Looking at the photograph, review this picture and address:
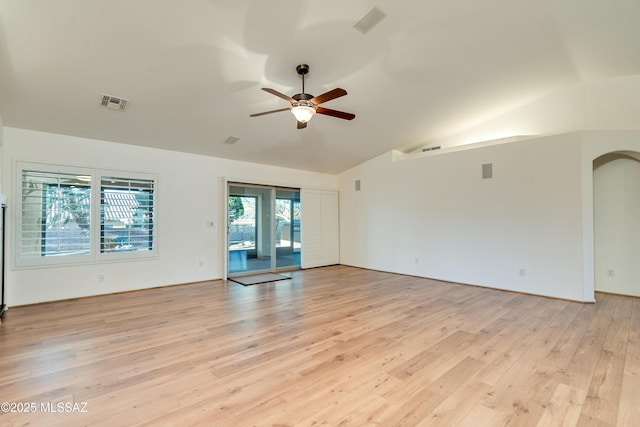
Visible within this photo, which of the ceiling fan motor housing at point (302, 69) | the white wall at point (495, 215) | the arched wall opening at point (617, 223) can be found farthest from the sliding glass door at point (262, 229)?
the arched wall opening at point (617, 223)

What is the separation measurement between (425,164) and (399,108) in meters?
1.67

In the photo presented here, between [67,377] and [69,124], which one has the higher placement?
[69,124]

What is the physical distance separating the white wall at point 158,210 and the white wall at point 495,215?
282 cm

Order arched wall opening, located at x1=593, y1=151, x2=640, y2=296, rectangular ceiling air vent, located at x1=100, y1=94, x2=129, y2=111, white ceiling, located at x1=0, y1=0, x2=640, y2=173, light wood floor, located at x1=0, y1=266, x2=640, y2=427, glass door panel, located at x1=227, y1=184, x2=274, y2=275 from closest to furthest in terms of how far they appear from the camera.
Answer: light wood floor, located at x1=0, y1=266, x2=640, y2=427
white ceiling, located at x1=0, y1=0, x2=640, y2=173
rectangular ceiling air vent, located at x1=100, y1=94, x2=129, y2=111
arched wall opening, located at x1=593, y1=151, x2=640, y2=296
glass door panel, located at x1=227, y1=184, x2=274, y2=275

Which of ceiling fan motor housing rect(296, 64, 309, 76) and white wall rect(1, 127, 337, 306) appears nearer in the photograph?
ceiling fan motor housing rect(296, 64, 309, 76)

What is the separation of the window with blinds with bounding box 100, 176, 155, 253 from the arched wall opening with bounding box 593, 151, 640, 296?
7.52 m

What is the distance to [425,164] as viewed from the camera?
617cm

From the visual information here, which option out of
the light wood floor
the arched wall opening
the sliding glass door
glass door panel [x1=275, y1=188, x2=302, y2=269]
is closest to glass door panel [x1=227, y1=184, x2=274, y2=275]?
the sliding glass door

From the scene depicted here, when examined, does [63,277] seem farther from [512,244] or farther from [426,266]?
[512,244]

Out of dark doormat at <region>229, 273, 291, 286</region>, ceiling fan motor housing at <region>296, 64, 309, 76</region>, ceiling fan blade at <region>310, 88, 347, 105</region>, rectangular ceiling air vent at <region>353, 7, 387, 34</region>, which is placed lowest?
dark doormat at <region>229, 273, 291, 286</region>

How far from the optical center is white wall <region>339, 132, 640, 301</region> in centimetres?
439

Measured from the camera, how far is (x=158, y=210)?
17.5 ft

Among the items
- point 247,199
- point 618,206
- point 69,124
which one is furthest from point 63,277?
point 618,206

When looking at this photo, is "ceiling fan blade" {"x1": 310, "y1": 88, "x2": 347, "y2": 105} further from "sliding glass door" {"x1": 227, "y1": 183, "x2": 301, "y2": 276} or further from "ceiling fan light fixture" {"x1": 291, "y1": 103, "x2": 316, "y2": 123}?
"sliding glass door" {"x1": 227, "y1": 183, "x2": 301, "y2": 276}
